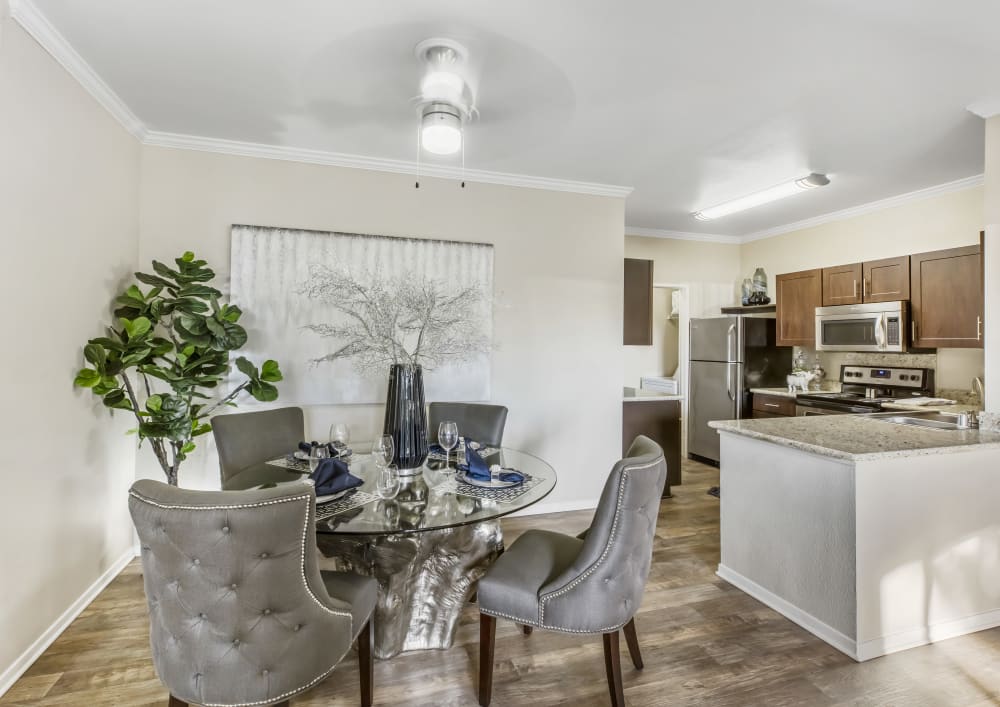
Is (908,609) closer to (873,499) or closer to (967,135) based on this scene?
(873,499)

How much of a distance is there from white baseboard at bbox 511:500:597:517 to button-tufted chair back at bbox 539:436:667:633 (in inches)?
83.3

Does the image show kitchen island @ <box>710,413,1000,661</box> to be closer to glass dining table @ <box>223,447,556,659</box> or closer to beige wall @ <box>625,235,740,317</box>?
glass dining table @ <box>223,447,556,659</box>

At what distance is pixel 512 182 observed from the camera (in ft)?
12.4

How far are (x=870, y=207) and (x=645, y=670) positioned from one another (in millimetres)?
4416

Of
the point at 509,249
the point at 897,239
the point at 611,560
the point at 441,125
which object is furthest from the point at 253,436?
the point at 897,239

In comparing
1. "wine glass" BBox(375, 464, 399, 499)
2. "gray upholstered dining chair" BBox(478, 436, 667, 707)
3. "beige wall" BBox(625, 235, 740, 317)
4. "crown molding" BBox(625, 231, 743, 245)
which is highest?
"crown molding" BBox(625, 231, 743, 245)

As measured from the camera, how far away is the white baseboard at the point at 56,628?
189cm

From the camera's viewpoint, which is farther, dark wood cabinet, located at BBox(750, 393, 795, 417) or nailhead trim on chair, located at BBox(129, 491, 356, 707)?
dark wood cabinet, located at BBox(750, 393, 795, 417)

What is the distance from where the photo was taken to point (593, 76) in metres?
2.38

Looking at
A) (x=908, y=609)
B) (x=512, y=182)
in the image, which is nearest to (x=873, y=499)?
(x=908, y=609)

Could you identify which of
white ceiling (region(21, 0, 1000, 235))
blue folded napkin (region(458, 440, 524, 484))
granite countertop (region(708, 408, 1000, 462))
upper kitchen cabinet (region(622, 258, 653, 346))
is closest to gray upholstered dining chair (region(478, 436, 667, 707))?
blue folded napkin (region(458, 440, 524, 484))

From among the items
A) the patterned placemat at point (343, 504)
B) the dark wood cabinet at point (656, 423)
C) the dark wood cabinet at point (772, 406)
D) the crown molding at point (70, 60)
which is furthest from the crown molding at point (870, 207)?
the crown molding at point (70, 60)

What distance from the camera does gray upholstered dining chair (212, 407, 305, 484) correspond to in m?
2.48

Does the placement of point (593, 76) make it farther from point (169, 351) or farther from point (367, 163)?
point (169, 351)
